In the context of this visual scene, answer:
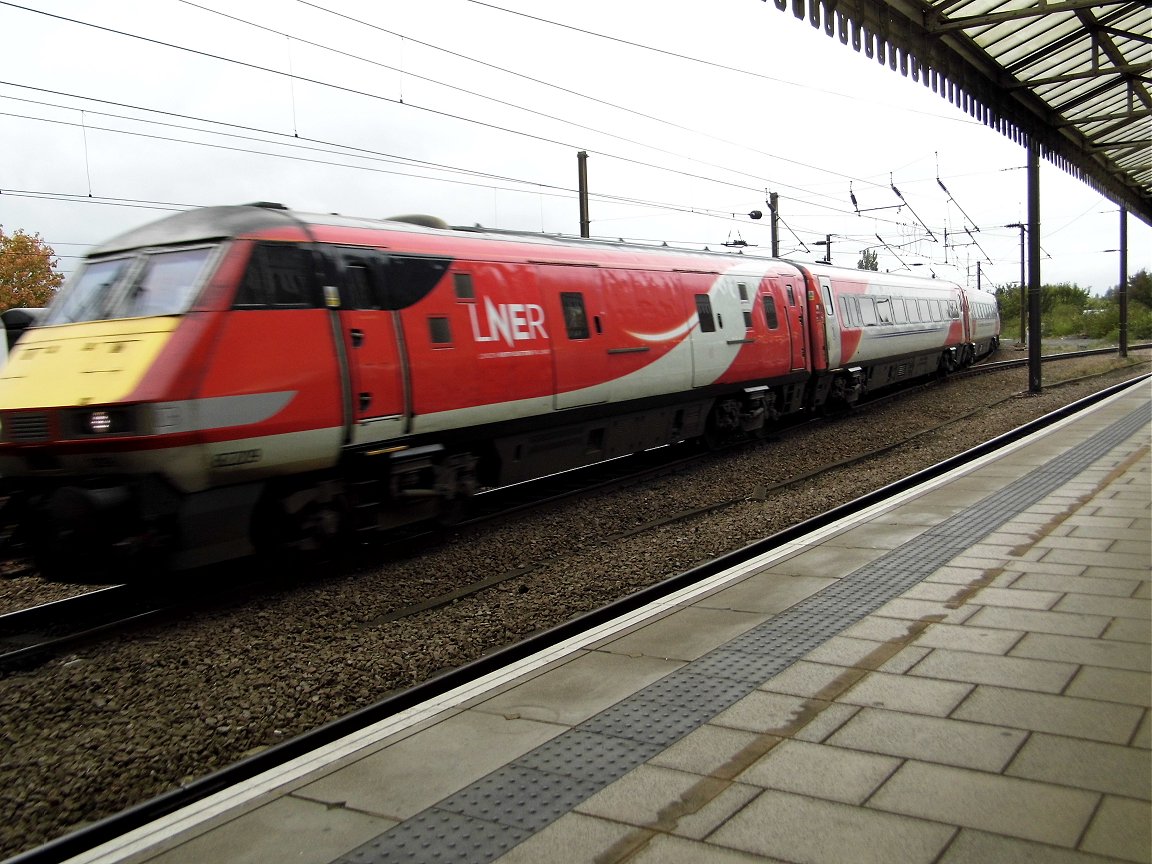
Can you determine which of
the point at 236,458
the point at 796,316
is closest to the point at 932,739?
the point at 236,458

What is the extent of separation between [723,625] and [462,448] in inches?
176

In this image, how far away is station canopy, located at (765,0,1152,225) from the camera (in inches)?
357

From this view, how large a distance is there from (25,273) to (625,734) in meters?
38.5

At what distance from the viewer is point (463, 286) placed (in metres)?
8.95

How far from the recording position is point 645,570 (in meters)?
7.39

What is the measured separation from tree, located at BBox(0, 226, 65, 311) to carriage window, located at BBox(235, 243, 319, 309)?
3181 cm

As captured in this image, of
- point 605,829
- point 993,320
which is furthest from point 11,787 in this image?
point 993,320

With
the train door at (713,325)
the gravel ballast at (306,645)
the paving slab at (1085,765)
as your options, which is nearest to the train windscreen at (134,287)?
the gravel ballast at (306,645)

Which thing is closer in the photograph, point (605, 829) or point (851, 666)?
point (605, 829)

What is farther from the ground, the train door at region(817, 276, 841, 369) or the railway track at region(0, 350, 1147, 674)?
the train door at region(817, 276, 841, 369)

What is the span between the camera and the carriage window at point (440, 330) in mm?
8492

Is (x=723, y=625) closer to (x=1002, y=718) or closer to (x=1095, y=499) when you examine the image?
(x=1002, y=718)

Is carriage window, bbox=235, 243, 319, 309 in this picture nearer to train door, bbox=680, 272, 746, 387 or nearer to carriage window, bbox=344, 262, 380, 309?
carriage window, bbox=344, 262, 380, 309

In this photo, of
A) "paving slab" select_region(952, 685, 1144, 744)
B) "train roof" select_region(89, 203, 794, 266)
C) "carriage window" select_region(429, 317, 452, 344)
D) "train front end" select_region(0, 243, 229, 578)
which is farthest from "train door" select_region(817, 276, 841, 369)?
"paving slab" select_region(952, 685, 1144, 744)
